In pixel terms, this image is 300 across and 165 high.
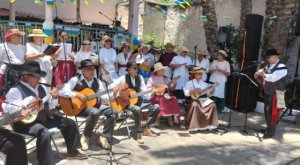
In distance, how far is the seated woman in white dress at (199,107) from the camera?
6793mm

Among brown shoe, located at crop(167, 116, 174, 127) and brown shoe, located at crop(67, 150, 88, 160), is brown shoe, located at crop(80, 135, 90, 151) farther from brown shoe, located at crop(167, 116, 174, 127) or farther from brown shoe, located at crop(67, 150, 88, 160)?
brown shoe, located at crop(167, 116, 174, 127)

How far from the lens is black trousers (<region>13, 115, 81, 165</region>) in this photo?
4355 millimetres

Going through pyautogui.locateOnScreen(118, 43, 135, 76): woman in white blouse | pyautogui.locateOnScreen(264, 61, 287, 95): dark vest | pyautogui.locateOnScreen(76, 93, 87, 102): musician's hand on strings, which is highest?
pyautogui.locateOnScreen(118, 43, 135, 76): woman in white blouse

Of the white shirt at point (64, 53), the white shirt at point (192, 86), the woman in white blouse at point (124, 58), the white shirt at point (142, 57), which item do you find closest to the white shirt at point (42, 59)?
the white shirt at point (64, 53)

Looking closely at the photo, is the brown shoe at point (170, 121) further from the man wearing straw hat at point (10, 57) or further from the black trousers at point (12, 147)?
the black trousers at point (12, 147)

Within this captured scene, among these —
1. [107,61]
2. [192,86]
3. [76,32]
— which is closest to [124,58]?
[107,61]

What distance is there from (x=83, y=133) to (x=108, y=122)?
43 cm

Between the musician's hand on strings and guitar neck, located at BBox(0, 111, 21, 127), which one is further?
the musician's hand on strings

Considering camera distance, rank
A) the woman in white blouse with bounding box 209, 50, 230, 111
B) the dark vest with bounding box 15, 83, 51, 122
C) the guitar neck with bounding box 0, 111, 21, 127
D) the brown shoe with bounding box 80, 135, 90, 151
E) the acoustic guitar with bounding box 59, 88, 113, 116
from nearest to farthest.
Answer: the guitar neck with bounding box 0, 111, 21, 127 → the dark vest with bounding box 15, 83, 51, 122 → the acoustic guitar with bounding box 59, 88, 113, 116 → the brown shoe with bounding box 80, 135, 90, 151 → the woman in white blouse with bounding box 209, 50, 230, 111

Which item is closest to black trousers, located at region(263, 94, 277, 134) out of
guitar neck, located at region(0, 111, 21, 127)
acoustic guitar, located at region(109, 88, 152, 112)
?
acoustic guitar, located at region(109, 88, 152, 112)

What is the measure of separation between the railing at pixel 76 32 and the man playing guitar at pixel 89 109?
2816 millimetres

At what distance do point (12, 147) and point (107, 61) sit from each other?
12.7 ft

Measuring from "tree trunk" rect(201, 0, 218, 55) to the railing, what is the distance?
2165mm

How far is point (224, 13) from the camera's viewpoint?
14.4 metres
